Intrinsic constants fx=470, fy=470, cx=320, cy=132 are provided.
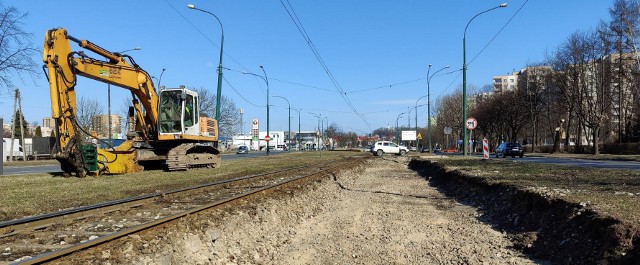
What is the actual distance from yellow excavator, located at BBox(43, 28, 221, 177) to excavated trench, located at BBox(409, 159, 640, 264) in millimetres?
13201

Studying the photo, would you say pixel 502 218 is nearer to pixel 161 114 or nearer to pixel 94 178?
pixel 94 178

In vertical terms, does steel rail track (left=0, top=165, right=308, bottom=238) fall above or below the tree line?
below

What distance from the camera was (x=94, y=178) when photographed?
1641 centimetres

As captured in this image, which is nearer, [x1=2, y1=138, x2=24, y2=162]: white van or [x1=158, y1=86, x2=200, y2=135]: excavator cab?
[x1=158, y1=86, x2=200, y2=135]: excavator cab

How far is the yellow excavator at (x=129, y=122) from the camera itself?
51.9ft

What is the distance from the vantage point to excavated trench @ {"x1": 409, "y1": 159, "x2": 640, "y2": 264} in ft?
18.7

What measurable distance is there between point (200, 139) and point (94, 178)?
6.16m

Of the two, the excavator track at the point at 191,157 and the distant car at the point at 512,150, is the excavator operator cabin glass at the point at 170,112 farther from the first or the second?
the distant car at the point at 512,150

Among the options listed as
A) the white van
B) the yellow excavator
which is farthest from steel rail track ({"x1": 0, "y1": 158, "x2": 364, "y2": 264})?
the white van

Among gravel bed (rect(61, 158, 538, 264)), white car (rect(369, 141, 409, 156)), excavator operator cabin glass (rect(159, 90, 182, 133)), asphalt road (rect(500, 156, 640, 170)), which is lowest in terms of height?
gravel bed (rect(61, 158, 538, 264))

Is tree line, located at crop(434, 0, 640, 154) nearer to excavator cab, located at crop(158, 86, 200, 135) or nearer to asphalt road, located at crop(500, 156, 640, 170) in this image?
asphalt road, located at crop(500, 156, 640, 170)

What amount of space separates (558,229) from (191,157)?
17205mm

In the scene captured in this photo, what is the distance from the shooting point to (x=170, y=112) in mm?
20688

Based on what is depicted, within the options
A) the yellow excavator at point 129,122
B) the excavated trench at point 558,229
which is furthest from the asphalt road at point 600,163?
the yellow excavator at point 129,122
